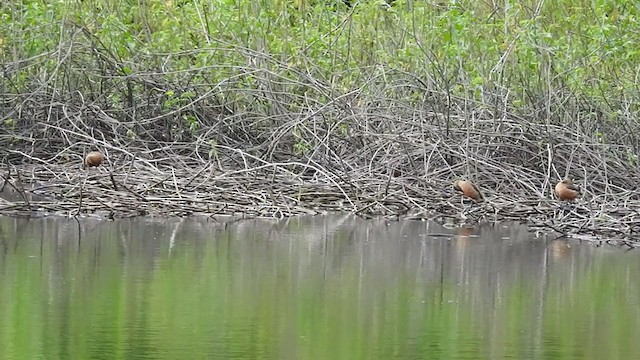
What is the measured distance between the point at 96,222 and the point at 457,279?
133 inches

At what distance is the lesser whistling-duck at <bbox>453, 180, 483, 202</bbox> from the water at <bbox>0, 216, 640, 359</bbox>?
507 mm

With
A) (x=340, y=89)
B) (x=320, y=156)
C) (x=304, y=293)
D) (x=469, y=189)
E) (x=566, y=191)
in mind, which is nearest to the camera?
(x=304, y=293)

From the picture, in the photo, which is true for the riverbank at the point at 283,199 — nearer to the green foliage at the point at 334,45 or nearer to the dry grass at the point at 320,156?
the dry grass at the point at 320,156

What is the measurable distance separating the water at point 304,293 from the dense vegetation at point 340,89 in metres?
1.94

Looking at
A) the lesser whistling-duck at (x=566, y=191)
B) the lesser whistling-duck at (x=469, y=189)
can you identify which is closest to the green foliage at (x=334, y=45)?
the lesser whistling-duck at (x=469, y=189)

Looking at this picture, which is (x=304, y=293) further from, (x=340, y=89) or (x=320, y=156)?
(x=340, y=89)

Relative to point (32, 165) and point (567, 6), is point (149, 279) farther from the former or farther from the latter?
point (567, 6)

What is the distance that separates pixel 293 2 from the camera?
15.4 m

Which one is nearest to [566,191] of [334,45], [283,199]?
[283,199]

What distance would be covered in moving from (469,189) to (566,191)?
0.81m

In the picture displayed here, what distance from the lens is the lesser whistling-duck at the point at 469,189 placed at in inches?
445

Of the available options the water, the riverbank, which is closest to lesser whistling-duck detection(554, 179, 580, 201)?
the riverbank

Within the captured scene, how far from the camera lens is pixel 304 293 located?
7582mm

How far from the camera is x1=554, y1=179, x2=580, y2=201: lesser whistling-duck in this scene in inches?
429
